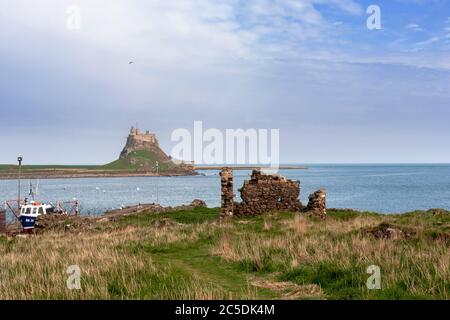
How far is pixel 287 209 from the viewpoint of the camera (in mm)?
27250

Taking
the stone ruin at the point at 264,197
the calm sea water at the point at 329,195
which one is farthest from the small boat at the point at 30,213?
the stone ruin at the point at 264,197

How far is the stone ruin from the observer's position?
26.2 m

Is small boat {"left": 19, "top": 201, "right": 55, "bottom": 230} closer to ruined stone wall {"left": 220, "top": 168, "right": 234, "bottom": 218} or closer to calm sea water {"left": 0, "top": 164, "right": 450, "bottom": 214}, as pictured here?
calm sea water {"left": 0, "top": 164, "right": 450, "bottom": 214}

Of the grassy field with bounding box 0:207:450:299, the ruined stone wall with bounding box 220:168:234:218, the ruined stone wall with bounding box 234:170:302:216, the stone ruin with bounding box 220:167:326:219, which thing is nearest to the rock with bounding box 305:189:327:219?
the stone ruin with bounding box 220:167:326:219

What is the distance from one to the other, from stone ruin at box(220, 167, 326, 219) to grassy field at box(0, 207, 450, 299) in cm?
877

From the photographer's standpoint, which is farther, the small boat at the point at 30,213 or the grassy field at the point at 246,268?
the small boat at the point at 30,213

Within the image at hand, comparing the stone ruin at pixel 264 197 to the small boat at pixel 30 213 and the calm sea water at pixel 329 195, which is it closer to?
the small boat at pixel 30 213

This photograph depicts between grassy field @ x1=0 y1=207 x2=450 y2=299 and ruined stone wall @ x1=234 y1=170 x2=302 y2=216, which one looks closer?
grassy field @ x1=0 y1=207 x2=450 y2=299

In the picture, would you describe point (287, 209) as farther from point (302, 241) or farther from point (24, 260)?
point (24, 260)

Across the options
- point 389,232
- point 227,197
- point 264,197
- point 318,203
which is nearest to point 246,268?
point 389,232

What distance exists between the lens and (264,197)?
88.2 ft

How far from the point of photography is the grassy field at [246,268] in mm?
8984

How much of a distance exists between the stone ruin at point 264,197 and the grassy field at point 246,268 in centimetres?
877

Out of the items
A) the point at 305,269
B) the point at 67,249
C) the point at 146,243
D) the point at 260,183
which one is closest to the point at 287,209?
the point at 260,183
